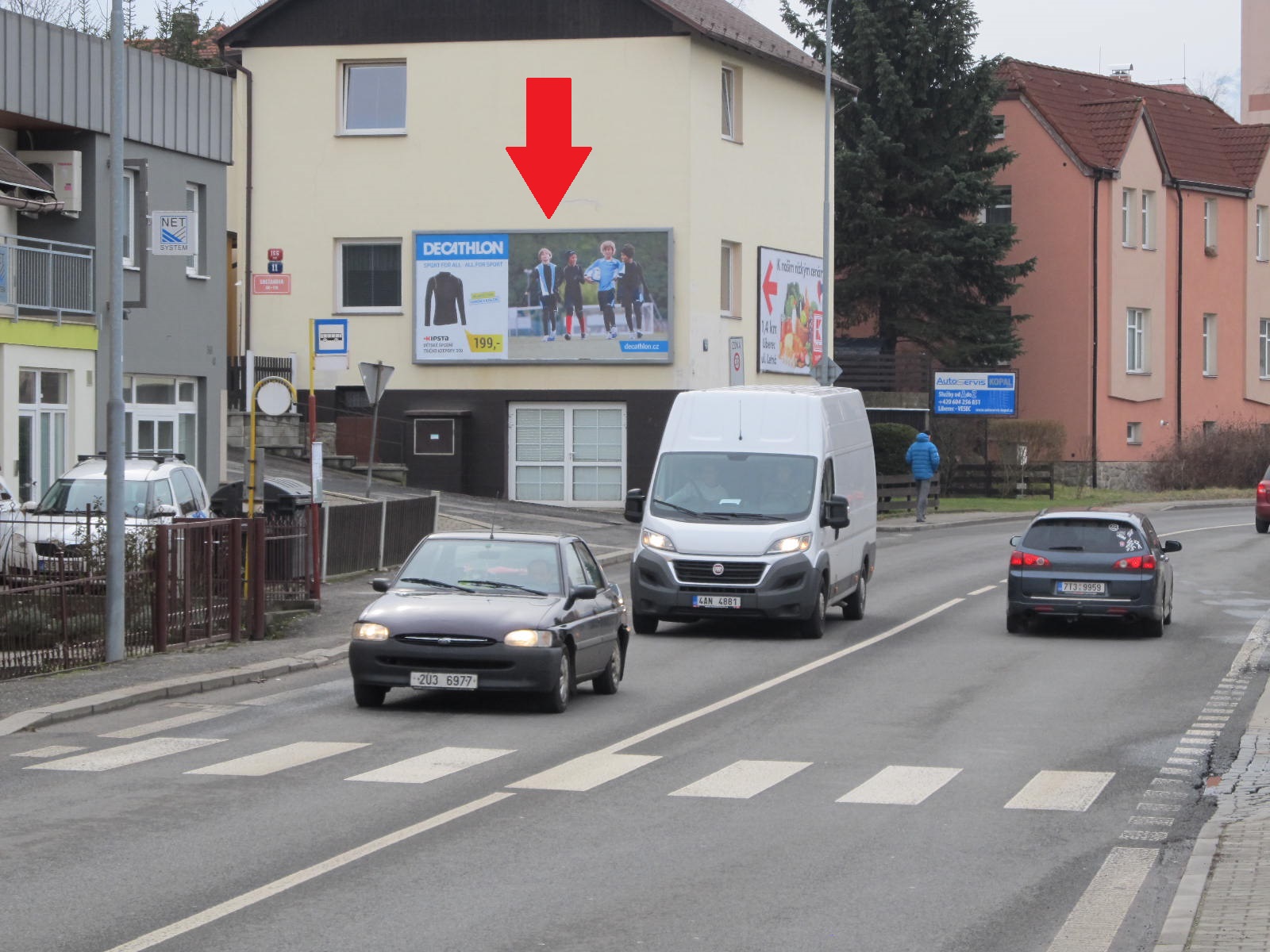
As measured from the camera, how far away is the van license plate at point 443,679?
15.2 meters

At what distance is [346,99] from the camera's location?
144ft

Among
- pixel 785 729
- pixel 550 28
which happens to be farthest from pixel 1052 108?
pixel 785 729

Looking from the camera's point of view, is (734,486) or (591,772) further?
(734,486)

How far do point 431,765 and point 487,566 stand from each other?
150 inches

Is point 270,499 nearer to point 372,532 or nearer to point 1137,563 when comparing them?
point 372,532

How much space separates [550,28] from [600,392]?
8.08 metres

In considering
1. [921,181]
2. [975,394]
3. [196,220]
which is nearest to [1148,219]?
[921,181]

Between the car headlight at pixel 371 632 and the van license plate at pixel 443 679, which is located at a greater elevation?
the car headlight at pixel 371 632

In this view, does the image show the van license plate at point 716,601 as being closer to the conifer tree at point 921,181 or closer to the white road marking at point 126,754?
the white road marking at point 126,754

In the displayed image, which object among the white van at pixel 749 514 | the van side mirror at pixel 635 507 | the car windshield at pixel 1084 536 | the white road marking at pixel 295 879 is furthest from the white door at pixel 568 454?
the white road marking at pixel 295 879

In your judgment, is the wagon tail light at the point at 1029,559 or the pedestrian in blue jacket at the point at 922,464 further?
the pedestrian in blue jacket at the point at 922,464

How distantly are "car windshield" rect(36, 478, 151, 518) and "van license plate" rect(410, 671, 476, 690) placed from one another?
9.54m

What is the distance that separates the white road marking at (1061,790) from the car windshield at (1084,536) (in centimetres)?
1007

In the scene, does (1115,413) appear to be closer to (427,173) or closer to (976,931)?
(427,173)
